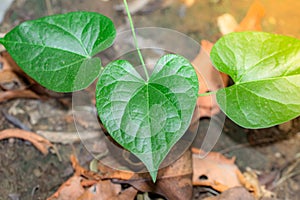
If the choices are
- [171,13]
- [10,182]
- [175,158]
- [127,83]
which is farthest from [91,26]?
[171,13]

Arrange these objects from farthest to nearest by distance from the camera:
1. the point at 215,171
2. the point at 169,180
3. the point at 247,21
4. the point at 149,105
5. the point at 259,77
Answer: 1. the point at 247,21
2. the point at 215,171
3. the point at 169,180
4. the point at 259,77
5. the point at 149,105

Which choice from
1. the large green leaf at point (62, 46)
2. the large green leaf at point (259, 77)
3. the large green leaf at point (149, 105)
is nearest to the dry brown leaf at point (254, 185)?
the large green leaf at point (259, 77)

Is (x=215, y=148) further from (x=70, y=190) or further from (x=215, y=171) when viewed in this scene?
(x=70, y=190)

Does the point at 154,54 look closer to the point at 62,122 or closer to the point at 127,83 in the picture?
the point at 127,83

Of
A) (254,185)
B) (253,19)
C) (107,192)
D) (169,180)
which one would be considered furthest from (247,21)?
(107,192)

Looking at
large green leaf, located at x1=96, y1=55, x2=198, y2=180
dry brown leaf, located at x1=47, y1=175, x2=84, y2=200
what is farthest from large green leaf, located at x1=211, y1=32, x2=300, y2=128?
dry brown leaf, located at x1=47, y1=175, x2=84, y2=200

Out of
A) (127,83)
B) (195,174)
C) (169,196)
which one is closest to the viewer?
(127,83)

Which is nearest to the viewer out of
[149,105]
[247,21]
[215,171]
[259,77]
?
[149,105]

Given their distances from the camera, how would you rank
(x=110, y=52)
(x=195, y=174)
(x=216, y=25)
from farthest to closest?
(x=216, y=25), (x=110, y=52), (x=195, y=174)
